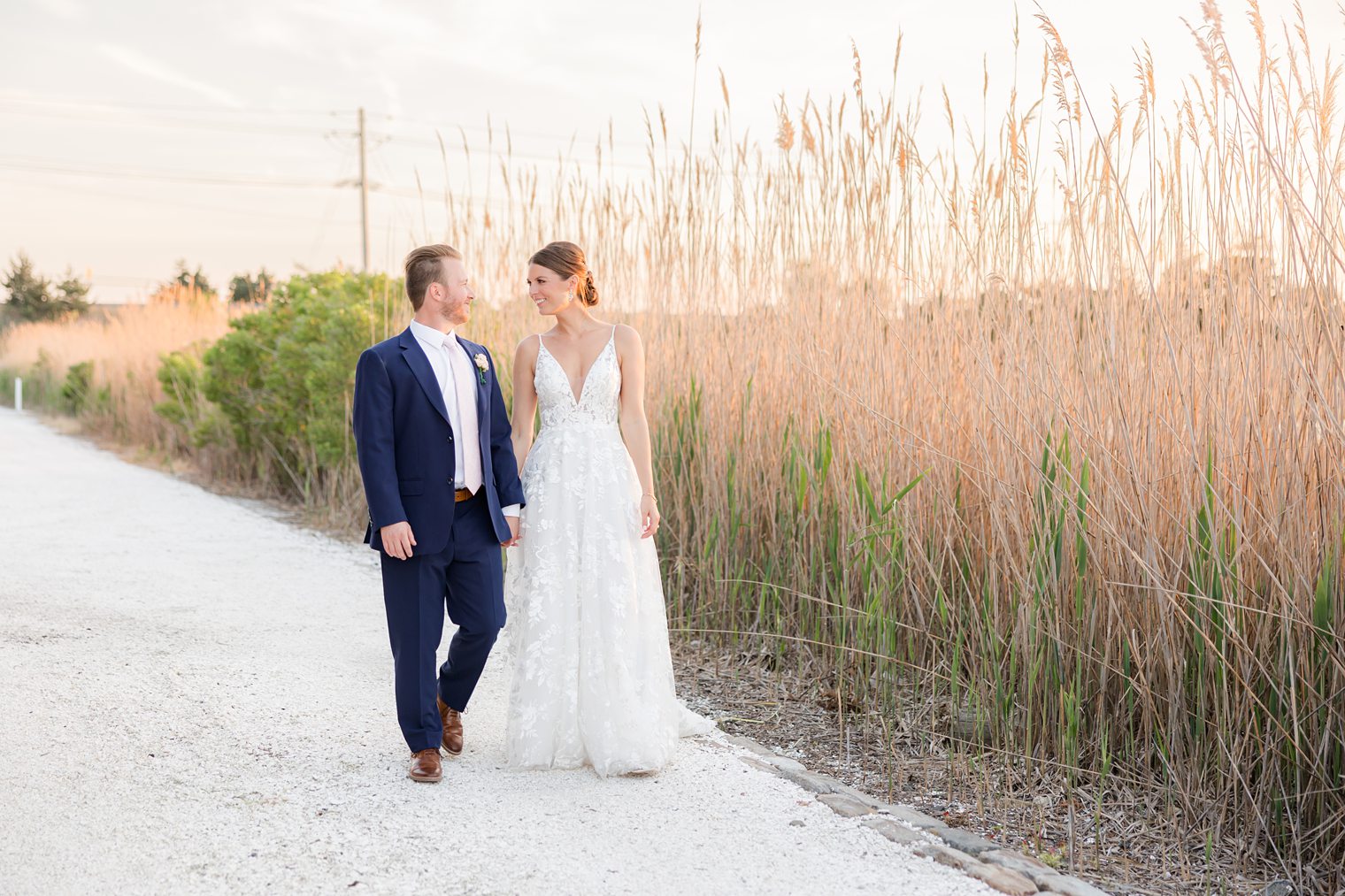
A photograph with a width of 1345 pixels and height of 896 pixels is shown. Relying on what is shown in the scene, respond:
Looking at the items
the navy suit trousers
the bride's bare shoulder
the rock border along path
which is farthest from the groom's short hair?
the rock border along path

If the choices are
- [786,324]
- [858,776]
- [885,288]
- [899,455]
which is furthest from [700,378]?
[858,776]

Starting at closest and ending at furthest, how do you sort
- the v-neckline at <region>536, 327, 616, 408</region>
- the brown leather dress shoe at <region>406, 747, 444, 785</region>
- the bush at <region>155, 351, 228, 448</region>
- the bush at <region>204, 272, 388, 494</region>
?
the brown leather dress shoe at <region>406, 747, 444, 785</region> → the v-neckline at <region>536, 327, 616, 408</region> → the bush at <region>204, 272, 388, 494</region> → the bush at <region>155, 351, 228, 448</region>

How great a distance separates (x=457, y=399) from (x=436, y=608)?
628 millimetres

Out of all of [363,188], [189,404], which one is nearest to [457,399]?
[189,404]

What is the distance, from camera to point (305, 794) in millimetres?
3195

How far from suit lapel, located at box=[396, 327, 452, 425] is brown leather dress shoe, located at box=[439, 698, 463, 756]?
96cm

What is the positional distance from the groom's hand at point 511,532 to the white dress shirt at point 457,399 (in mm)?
171

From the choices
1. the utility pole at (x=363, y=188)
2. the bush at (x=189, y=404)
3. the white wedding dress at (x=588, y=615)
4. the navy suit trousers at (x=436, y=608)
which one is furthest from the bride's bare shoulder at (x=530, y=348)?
the utility pole at (x=363, y=188)

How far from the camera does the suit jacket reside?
125 inches

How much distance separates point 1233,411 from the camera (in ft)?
9.69

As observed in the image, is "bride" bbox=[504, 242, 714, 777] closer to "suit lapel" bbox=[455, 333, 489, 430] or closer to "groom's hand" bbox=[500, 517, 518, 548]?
"groom's hand" bbox=[500, 517, 518, 548]

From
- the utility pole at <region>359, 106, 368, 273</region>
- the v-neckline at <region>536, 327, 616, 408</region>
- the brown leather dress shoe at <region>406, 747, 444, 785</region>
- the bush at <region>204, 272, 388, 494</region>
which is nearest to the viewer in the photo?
the brown leather dress shoe at <region>406, 747, 444, 785</region>

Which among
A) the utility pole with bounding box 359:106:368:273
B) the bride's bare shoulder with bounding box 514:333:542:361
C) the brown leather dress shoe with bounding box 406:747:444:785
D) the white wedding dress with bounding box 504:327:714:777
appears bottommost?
the brown leather dress shoe with bounding box 406:747:444:785

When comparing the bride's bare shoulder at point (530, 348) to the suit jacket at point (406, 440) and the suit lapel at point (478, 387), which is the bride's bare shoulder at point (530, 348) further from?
the suit jacket at point (406, 440)
